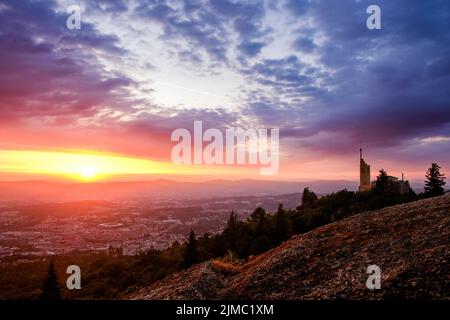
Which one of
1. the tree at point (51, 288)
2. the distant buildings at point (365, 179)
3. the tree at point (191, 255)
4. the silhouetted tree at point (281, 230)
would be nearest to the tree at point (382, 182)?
the distant buildings at point (365, 179)

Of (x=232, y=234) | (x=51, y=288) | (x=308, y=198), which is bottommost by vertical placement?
(x=51, y=288)

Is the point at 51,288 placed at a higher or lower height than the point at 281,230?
lower

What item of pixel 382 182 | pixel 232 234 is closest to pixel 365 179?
pixel 382 182

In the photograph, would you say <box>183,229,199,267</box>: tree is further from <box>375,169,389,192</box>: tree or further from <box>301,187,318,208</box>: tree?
<box>375,169,389,192</box>: tree

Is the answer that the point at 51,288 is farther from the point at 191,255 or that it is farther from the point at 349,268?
the point at 349,268

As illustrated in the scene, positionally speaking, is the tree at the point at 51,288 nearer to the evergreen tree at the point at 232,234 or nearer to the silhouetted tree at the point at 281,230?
the evergreen tree at the point at 232,234

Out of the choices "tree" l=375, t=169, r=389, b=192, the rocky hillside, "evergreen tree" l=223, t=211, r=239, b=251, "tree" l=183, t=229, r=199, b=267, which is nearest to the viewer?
the rocky hillside

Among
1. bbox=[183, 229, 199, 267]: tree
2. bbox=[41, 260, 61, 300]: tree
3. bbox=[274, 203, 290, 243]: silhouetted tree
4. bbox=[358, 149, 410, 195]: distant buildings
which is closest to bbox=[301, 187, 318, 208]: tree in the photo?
bbox=[358, 149, 410, 195]: distant buildings
